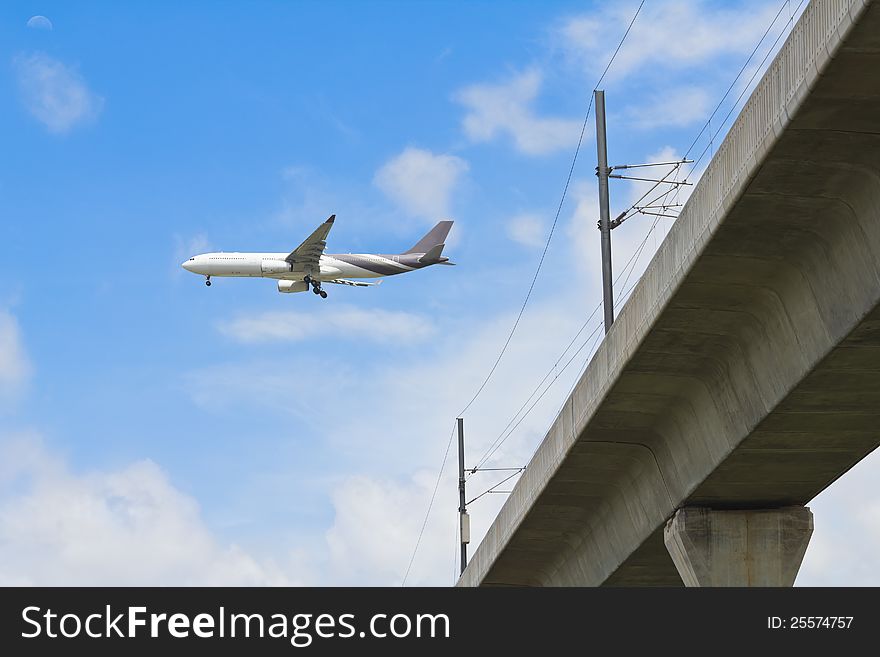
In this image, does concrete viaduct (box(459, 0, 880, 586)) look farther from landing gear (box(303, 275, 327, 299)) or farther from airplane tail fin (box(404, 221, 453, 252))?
airplane tail fin (box(404, 221, 453, 252))

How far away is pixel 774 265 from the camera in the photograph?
22078mm

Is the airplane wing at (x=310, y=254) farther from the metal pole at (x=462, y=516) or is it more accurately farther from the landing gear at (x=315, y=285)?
the metal pole at (x=462, y=516)

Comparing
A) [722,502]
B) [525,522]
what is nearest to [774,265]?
[722,502]

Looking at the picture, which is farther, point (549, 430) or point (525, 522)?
point (525, 522)

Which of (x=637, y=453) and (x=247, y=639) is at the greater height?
(x=637, y=453)

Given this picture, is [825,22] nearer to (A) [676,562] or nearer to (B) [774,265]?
(B) [774,265]

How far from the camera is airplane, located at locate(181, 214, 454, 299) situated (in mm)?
79812

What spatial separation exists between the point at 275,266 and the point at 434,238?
24.2m

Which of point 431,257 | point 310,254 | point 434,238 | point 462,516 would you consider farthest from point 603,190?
point 434,238

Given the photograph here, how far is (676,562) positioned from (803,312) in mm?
8807

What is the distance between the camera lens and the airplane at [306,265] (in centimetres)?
7981

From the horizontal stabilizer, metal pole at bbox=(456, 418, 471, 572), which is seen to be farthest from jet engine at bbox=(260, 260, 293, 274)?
metal pole at bbox=(456, 418, 471, 572)

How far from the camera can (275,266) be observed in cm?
8094

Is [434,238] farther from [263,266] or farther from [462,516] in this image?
[462,516]
